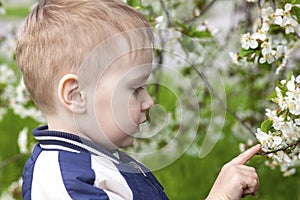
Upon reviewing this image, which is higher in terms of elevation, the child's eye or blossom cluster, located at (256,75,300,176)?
the child's eye

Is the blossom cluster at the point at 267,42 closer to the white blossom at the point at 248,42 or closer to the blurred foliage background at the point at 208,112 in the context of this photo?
the white blossom at the point at 248,42

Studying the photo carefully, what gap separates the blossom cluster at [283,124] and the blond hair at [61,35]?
379mm

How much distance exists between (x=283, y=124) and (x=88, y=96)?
18.6 inches

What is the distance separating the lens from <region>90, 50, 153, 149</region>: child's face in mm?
1493

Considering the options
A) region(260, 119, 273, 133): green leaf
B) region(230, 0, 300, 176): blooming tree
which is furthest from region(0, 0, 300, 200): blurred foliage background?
region(260, 119, 273, 133): green leaf

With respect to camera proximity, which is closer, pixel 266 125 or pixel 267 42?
pixel 266 125

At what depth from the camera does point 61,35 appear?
59.4 inches

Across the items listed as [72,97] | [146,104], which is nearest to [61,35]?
[72,97]

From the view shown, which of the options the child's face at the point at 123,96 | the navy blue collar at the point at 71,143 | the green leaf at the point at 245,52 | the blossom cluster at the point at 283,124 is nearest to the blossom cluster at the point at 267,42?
the green leaf at the point at 245,52

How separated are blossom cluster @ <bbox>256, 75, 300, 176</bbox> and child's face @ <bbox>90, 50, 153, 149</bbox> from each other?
1.03ft

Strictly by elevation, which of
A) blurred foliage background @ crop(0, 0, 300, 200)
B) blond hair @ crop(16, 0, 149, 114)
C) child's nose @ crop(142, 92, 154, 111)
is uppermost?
blond hair @ crop(16, 0, 149, 114)

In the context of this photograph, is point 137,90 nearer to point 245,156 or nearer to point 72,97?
point 72,97

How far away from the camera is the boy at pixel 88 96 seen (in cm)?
149

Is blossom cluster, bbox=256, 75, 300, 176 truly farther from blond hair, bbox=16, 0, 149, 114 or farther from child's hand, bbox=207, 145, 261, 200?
blond hair, bbox=16, 0, 149, 114
